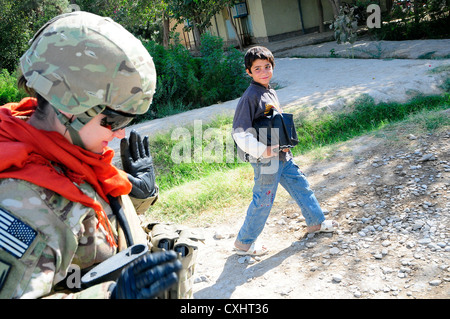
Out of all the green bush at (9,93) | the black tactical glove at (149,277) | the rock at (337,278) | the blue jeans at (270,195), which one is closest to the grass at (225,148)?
the blue jeans at (270,195)

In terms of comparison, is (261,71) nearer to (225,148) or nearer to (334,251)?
(334,251)

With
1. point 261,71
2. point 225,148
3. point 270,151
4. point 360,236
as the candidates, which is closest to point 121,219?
point 270,151

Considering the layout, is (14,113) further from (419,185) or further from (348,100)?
(348,100)

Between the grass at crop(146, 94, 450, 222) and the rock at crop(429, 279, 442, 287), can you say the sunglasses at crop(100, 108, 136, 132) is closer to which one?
the rock at crop(429, 279, 442, 287)

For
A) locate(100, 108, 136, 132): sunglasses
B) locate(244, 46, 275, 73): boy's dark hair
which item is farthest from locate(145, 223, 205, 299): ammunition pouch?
locate(244, 46, 275, 73): boy's dark hair

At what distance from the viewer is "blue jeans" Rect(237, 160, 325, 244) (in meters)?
3.24

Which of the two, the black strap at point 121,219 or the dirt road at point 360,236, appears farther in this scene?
the dirt road at point 360,236

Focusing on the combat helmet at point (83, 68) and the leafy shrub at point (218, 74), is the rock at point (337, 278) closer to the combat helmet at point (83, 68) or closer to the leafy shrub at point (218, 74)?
the combat helmet at point (83, 68)

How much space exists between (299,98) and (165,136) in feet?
7.96

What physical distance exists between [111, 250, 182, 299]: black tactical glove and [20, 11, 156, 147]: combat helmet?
54 centimetres

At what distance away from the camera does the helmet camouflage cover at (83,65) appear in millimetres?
1442

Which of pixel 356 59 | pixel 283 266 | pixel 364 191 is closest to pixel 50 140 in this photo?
pixel 283 266

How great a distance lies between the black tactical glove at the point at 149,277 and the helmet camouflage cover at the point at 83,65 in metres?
0.57

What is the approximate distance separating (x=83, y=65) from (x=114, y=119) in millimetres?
223
